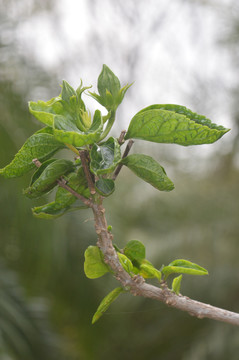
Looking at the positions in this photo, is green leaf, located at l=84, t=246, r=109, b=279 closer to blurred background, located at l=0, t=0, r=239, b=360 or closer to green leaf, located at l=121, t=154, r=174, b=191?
green leaf, located at l=121, t=154, r=174, b=191

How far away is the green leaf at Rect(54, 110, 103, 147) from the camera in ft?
0.65

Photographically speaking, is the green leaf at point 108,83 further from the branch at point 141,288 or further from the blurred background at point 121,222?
the blurred background at point 121,222

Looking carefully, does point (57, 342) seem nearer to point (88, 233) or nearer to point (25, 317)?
point (25, 317)

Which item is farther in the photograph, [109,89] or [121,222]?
[121,222]

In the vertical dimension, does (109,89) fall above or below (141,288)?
above

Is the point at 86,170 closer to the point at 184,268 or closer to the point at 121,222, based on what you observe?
the point at 184,268

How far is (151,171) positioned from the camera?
23cm

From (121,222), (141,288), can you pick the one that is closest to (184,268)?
(141,288)

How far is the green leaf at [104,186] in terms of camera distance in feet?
0.74

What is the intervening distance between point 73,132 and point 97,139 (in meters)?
0.02

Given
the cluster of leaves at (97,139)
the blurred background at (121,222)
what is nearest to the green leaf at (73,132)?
the cluster of leaves at (97,139)

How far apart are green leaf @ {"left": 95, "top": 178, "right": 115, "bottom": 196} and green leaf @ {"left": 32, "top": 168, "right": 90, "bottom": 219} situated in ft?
0.07

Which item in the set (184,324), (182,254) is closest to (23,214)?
(182,254)

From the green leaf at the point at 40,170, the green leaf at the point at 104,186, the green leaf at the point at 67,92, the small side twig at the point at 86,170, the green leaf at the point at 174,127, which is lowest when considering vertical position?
the green leaf at the point at 104,186
